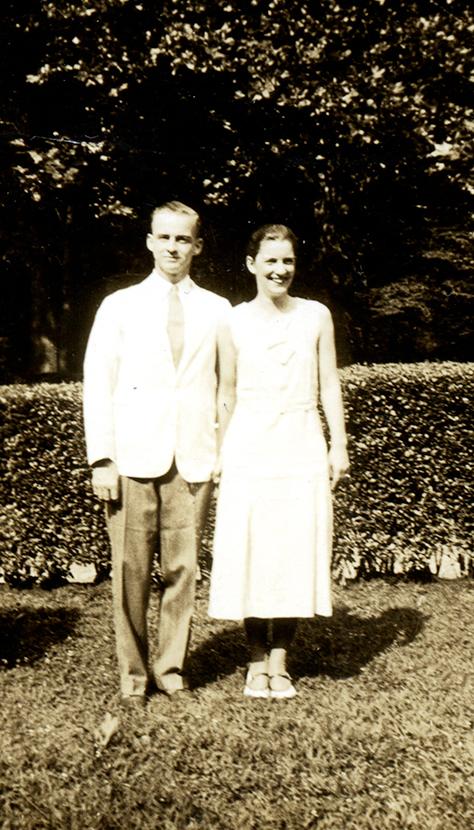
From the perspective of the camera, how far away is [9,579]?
22.4 ft

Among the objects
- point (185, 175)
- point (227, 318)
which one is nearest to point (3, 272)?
point (185, 175)

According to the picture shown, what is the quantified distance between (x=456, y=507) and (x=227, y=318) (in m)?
3.28

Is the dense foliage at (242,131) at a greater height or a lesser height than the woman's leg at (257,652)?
greater

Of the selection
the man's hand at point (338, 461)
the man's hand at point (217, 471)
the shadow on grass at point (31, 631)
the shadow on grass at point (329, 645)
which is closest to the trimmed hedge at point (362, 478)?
the shadow on grass at point (31, 631)

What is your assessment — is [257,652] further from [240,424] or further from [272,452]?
[240,424]

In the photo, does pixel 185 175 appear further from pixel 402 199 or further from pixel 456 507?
pixel 456 507

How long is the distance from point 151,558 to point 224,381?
0.86 metres

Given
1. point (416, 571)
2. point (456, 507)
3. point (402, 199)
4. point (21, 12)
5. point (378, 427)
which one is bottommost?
point (416, 571)

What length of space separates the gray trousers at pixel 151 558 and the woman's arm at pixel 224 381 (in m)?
0.23

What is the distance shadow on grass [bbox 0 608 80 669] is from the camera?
5125 millimetres

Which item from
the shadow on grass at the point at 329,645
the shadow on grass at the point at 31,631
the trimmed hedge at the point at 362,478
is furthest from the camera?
the trimmed hedge at the point at 362,478

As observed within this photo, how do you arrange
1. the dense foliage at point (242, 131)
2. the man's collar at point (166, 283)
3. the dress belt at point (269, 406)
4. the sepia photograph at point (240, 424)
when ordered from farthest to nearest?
the dense foliage at point (242, 131) < the dress belt at point (269, 406) < the man's collar at point (166, 283) < the sepia photograph at point (240, 424)

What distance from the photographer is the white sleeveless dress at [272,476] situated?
4293 millimetres

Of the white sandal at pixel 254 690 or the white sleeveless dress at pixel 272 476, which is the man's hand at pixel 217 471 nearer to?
the white sleeveless dress at pixel 272 476
